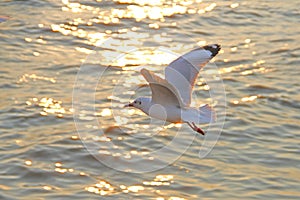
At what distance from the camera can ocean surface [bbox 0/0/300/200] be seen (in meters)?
10.4

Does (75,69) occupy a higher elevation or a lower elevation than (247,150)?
higher

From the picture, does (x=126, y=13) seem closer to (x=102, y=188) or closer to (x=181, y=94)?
(x=102, y=188)

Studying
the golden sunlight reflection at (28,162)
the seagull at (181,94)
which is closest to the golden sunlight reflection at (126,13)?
the golden sunlight reflection at (28,162)

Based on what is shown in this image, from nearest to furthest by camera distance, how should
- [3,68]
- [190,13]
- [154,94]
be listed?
[154,94]
[3,68]
[190,13]

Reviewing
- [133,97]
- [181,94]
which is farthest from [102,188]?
[133,97]

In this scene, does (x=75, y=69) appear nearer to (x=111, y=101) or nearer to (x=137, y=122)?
(x=111, y=101)

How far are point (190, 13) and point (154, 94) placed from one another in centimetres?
867

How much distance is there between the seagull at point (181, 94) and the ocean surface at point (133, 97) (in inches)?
67.7

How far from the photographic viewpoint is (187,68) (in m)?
8.51

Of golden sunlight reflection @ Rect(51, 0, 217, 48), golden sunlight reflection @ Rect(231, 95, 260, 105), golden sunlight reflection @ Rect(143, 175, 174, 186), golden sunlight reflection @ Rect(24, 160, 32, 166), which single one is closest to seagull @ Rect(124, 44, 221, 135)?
golden sunlight reflection @ Rect(143, 175, 174, 186)

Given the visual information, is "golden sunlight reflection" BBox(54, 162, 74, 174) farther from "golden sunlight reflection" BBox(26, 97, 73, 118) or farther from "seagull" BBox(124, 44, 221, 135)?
"seagull" BBox(124, 44, 221, 135)

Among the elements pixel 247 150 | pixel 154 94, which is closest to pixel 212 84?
pixel 247 150

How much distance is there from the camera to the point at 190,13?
1700 cm

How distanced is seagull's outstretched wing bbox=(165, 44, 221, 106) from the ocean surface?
6.56 ft
